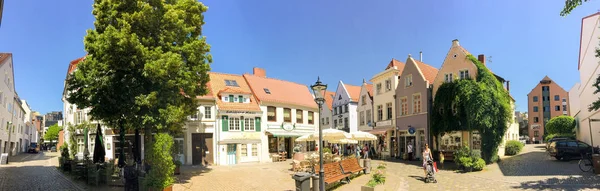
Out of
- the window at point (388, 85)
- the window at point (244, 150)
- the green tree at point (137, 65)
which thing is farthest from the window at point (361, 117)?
the green tree at point (137, 65)

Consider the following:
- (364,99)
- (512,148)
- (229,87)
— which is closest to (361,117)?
(364,99)

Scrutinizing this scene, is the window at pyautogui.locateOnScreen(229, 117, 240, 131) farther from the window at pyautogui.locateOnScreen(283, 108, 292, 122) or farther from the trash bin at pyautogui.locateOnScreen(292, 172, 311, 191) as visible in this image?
the trash bin at pyautogui.locateOnScreen(292, 172, 311, 191)

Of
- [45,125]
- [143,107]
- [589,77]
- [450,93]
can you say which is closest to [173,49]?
[143,107]

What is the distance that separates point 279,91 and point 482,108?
62.7 feet

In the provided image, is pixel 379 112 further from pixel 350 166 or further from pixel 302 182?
pixel 302 182

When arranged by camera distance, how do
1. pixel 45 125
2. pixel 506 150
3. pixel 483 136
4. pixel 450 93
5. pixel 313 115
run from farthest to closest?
pixel 45 125 → pixel 313 115 → pixel 506 150 → pixel 450 93 → pixel 483 136

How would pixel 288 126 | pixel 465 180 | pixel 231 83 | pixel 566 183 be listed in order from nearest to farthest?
pixel 566 183, pixel 465 180, pixel 231 83, pixel 288 126

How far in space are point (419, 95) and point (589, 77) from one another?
1344 cm

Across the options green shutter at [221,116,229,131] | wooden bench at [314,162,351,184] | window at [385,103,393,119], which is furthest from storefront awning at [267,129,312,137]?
wooden bench at [314,162,351,184]

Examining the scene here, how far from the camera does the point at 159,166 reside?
1258cm

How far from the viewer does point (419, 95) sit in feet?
100

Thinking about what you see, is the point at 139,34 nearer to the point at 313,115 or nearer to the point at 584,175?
the point at 584,175

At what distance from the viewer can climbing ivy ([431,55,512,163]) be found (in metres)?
24.8

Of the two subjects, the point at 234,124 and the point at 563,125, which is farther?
Answer: the point at 563,125
